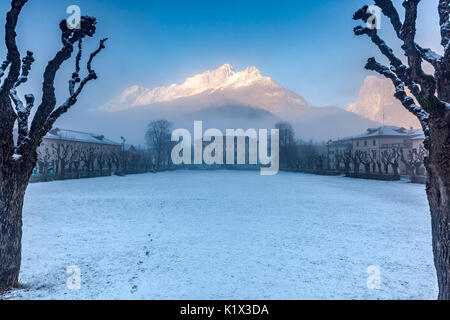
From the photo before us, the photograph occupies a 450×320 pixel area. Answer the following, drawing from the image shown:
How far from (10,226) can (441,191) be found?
7463 millimetres

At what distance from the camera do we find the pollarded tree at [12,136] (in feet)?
15.0

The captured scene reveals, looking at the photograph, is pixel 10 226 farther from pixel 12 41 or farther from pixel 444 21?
pixel 444 21

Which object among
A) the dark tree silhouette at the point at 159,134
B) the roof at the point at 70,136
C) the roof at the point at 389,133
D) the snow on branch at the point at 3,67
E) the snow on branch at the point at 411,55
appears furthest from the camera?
the dark tree silhouette at the point at 159,134

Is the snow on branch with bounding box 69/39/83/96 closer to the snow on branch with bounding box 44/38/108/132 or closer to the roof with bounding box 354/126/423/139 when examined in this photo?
the snow on branch with bounding box 44/38/108/132

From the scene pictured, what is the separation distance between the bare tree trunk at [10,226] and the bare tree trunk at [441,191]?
721cm

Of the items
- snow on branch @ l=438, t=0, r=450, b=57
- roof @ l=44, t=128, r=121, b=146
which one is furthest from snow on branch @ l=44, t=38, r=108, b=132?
roof @ l=44, t=128, r=121, b=146

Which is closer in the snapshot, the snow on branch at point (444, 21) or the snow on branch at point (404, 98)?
the snow on branch at point (444, 21)

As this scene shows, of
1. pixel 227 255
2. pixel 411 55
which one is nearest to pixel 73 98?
pixel 227 255

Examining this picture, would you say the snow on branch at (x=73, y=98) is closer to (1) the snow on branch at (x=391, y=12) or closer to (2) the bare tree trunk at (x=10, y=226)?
(2) the bare tree trunk at (x=10, y=226)

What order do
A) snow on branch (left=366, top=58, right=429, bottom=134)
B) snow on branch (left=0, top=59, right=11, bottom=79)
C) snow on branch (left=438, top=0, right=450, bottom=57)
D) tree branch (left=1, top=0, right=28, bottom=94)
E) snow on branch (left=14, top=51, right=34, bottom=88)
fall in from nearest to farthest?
snow on branch (left=438, top=0, right=450, bottom=57) < snow on branch (left=366, top=58, right=429, bottom=134) < tree branch (left=1, top=0, right=28, bottom=94) < snow on branch (left=0, top=59, right=11, bottom=79) < snow on branch (left=14, top=51, right=34, bottom=88)

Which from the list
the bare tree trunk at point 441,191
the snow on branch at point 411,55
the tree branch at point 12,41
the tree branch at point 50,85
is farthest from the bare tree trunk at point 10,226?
the bare tree trunk at point 441,191

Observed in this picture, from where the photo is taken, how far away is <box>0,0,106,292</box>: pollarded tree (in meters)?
4.59
